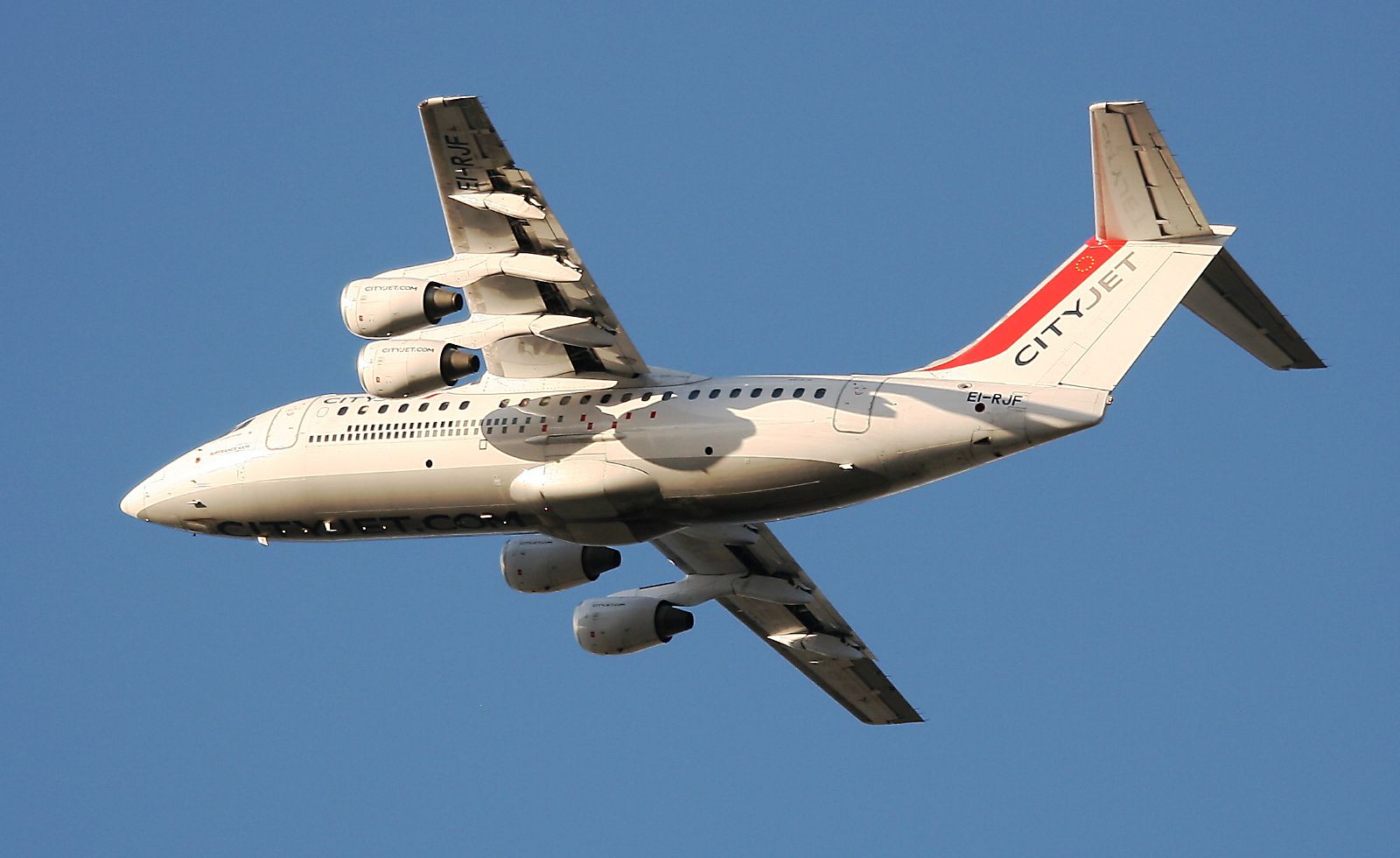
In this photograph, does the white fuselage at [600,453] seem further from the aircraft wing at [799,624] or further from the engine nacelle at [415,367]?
the aircraft wing at [799,624]

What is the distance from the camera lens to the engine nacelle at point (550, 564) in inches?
1004

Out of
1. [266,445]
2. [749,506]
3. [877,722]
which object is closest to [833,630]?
[877,722]

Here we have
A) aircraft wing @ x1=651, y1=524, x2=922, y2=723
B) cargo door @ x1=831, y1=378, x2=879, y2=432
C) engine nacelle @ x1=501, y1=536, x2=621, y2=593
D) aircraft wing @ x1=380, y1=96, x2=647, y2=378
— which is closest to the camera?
aircraft wing @ x1=380, y1=96, x2=647, y2=378

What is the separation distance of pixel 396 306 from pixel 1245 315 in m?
7.98

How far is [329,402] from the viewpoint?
25219 millimetres

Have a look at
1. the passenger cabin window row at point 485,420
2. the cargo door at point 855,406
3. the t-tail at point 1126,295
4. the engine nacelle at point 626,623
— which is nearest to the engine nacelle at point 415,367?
the passenger cabin window row at point 485,420

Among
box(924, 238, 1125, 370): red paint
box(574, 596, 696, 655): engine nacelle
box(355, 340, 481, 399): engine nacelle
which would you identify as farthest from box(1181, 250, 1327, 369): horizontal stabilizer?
box(574, 596, 696, 655): engine nacelle

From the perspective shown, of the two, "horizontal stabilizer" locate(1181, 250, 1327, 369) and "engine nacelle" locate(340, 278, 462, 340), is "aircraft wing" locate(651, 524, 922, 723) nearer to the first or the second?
"engine nacelle" locate(340, 278, 462, 340)

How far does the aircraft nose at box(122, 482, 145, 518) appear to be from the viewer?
85.7 feet

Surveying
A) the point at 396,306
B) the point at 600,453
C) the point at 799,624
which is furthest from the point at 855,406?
the point at 799,624

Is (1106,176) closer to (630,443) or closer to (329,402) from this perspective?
(630,443)

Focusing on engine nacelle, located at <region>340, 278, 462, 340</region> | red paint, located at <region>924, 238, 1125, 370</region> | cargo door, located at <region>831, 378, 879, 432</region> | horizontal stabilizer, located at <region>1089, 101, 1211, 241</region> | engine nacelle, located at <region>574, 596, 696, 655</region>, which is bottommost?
engine nacelle, located at <region>574, 596, 696, 655</region>

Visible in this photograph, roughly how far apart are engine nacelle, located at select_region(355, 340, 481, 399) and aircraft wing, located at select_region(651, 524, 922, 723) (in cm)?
359

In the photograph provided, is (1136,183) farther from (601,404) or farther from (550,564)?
(550,564)
